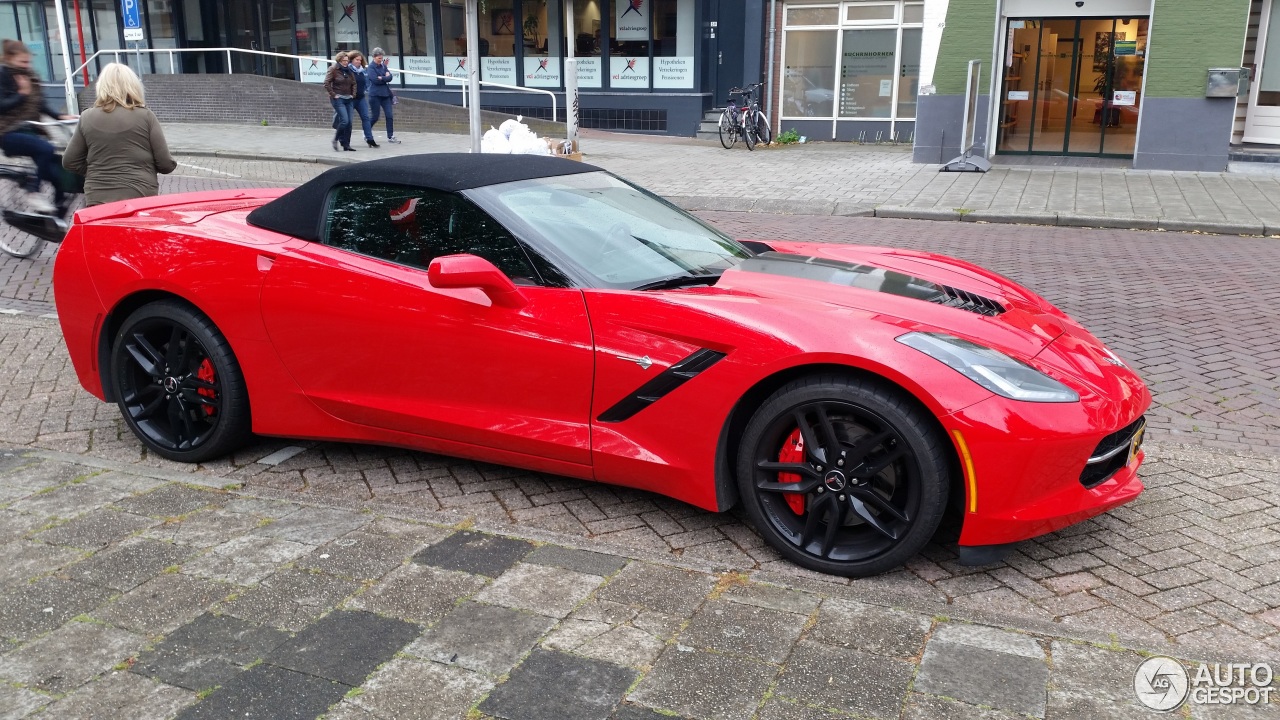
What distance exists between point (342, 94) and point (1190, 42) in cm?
1368

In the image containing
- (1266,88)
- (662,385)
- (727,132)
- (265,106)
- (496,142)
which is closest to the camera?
(662,385)

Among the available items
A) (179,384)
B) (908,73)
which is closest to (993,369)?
(179,384)

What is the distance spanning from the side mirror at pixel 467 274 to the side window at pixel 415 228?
5.7 inches

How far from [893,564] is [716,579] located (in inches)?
22.3

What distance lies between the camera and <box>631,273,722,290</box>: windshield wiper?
379cm

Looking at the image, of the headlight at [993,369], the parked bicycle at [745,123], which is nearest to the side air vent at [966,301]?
the headlight at [993,369]

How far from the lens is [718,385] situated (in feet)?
11.4

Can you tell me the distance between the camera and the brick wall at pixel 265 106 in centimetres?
2214

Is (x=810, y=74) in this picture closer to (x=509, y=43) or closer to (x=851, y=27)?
(x=851, y=27)

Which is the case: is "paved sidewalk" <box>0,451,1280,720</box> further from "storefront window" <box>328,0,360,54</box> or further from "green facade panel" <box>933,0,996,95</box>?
"storefront window" <box>328,0,360,54</box>

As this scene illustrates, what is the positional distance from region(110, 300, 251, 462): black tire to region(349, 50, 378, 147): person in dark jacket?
1489 centimetres

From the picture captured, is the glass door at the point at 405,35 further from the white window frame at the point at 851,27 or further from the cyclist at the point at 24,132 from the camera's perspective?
the cyclist at the point at 24,132

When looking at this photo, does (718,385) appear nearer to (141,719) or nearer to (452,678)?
(452,678)

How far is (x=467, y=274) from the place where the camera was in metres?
3.61
